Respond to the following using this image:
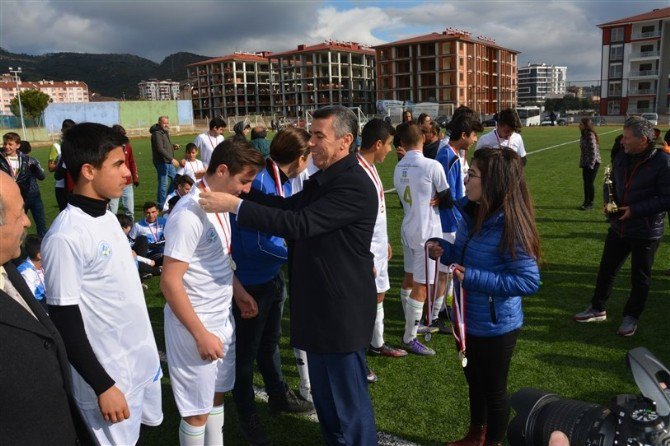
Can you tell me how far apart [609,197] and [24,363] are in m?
5.24

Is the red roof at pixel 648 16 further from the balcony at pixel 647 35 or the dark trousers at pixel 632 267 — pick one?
the dark trousers at pixel 632 267

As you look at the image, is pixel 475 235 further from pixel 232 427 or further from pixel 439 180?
pixel 232 427

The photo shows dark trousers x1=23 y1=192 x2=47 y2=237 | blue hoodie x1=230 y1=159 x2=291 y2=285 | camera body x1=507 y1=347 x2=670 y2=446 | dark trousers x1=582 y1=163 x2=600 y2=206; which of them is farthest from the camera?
dark trousers x1=582 y1=163 x2=600 y2=206

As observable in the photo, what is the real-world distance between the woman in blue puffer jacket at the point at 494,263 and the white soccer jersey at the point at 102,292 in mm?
1734

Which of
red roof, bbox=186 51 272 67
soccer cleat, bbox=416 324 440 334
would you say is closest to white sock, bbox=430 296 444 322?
soccer cleat, bbox=416 324 440 334

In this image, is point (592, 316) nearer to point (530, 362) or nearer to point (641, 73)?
point (530, 362)

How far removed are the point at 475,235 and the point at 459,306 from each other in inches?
17.5

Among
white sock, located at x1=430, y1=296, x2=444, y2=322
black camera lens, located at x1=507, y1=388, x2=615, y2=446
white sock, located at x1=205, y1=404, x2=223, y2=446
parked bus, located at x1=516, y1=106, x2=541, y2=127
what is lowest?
white sock, located at x1=430, y1=296, x2=444, y2=322

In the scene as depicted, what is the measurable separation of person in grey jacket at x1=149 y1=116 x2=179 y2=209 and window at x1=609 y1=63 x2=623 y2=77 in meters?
84.8

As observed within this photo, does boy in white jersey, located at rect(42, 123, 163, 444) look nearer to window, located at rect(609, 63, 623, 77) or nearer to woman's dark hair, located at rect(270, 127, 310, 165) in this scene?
woman's dark hair, located at rect(270, 127, 310, 165)

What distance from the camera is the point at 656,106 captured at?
72750 millimetres

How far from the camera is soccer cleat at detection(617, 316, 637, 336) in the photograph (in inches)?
197

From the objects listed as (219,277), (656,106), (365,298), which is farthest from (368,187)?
(656,106)

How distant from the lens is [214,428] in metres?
3.00
